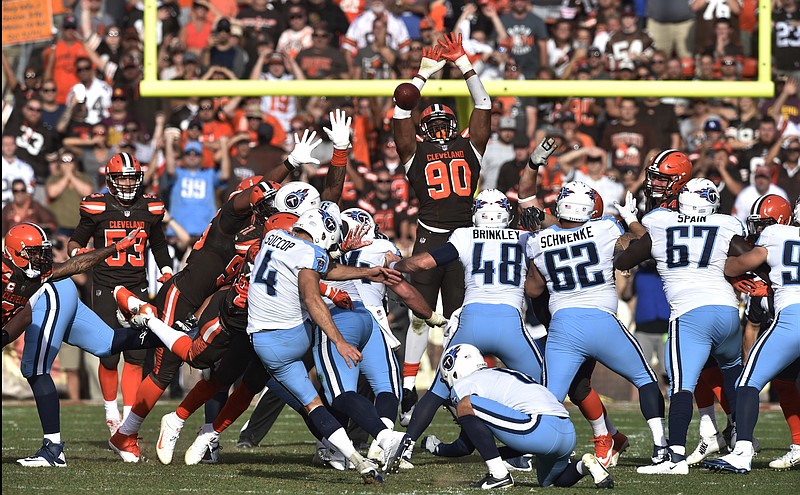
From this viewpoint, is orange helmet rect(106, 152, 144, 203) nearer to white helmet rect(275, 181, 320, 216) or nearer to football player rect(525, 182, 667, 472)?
white helmet rect(275, 181, 320, 216)

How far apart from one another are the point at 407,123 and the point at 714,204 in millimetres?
2510

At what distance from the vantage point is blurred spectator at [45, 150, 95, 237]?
595 inches

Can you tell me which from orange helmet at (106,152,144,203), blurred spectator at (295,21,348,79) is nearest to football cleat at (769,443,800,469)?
orange helmet at (106,152,144,203)

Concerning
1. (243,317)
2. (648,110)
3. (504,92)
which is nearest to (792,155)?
(648,110)

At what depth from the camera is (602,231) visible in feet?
28.3

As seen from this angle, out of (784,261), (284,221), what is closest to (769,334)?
(784,261)

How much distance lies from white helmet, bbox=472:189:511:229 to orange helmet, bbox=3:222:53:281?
279 centimetres

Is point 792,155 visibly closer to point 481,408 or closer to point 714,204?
point 714,204

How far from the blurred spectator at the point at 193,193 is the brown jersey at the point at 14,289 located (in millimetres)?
6037

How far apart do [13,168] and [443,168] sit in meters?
7.00

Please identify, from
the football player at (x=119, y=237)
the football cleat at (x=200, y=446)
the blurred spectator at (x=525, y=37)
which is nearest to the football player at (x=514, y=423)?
the football cleat at (x=200, y=446)

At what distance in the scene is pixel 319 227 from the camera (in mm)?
8141

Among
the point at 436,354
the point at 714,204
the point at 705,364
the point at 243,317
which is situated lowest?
the point at 436,354

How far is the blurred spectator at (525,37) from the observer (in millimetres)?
16141
